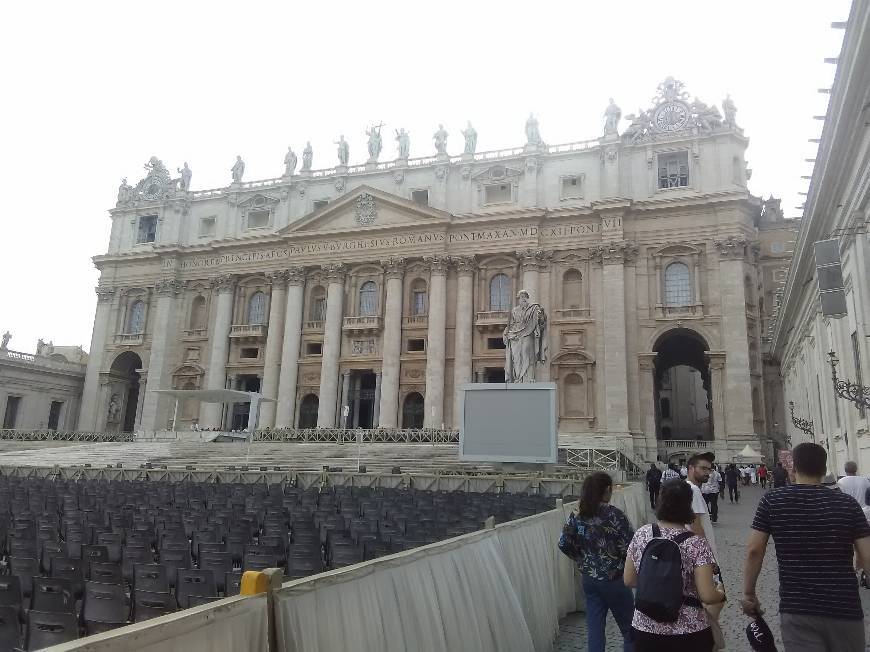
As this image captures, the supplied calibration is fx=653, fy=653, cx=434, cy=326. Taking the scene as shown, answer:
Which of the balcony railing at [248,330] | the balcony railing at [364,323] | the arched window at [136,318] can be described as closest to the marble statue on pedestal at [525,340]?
the balcony railing at [364,323]

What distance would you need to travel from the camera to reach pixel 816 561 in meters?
3.99

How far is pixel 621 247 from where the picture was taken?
40.0 metres

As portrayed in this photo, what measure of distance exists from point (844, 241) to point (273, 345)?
37.9m

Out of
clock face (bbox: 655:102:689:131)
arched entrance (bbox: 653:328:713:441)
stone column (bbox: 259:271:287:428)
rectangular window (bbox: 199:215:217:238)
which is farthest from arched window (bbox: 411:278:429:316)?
arched entrance (bbox: 653:328:713:441)

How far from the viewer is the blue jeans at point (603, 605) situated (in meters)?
5.38

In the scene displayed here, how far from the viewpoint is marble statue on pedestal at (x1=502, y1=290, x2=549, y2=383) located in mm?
25109

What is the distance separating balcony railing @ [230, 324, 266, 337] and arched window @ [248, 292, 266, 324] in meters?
0.94

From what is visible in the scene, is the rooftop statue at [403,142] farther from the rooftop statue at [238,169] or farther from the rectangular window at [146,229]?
the rectangular window at [146,229]

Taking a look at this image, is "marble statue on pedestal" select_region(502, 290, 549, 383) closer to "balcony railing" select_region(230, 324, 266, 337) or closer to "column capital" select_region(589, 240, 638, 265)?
"column capital" select_region(589, 240, 638, 265)

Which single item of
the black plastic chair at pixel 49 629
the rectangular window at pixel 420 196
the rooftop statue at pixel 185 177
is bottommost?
the black plastic chair at pixel 49 629

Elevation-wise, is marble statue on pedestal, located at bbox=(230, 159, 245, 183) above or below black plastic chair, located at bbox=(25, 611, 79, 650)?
above

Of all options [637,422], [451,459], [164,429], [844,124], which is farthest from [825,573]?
[164,429]

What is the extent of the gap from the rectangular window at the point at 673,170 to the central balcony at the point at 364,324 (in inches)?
797

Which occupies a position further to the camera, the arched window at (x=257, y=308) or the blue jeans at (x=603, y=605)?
the arched window at (x=257, y=308)
